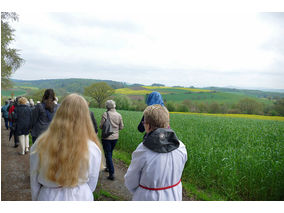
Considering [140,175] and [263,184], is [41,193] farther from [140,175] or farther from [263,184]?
[263,184]

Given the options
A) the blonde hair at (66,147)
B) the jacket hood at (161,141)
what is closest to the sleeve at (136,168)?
the jacket hood at (161,141)

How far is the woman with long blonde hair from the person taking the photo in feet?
4.72

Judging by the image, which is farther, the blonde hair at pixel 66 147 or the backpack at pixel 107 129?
the backpack at pixel 107 129

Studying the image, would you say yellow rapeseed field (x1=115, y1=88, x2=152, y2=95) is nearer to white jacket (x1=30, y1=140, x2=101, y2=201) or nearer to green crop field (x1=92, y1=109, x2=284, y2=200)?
green crop field (x1=92, y1=109, x2=284, y2=200)

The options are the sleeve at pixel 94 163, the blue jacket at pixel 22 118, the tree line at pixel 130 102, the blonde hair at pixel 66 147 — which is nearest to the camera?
the blonde hair at pixel 66 147

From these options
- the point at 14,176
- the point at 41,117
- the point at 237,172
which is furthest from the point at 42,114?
the point at 237,172

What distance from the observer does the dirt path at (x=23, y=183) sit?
11.0 ft

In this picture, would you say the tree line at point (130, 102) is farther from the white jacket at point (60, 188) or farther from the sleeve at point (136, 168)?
the white jacket at point (60, 188)

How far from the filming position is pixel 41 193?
→ 1569mm

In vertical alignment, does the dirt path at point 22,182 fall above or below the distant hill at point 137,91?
below

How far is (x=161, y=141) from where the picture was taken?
1.53 meters

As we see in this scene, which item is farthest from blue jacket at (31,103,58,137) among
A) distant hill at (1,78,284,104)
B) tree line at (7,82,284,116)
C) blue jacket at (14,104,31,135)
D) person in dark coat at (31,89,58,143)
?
tree line at (7,82,284,116)

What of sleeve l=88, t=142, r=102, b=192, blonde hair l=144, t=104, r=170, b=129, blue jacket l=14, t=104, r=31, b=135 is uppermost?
blonde hair l=144, t=104, r=170, b=129
